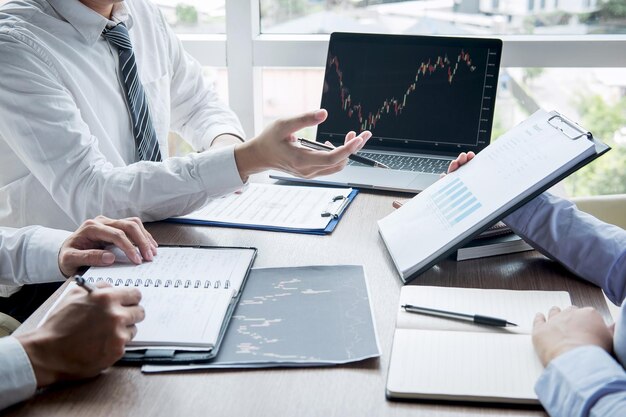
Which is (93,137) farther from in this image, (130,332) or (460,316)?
(460,316)

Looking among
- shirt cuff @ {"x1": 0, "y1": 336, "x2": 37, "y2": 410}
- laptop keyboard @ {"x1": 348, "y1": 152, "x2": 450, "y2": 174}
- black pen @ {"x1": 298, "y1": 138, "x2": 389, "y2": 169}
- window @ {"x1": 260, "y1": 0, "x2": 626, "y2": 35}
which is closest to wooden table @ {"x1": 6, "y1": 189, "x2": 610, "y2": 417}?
shirt cuff @ {"x1": 0, "y1": 336, "x2": 37, "y2": 410}

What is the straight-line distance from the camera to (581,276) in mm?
1128

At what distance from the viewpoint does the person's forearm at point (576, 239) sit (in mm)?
1113

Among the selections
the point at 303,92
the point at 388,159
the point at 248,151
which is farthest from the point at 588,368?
the point at 303,92

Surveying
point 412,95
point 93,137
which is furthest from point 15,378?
point 412,95

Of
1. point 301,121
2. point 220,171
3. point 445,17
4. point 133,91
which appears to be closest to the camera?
point 301,121

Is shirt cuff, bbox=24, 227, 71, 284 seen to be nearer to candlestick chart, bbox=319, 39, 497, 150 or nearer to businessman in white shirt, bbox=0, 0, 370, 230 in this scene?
businessman in white shirt, bbox=0, 0, 370, 230

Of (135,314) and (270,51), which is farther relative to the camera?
(270,51)

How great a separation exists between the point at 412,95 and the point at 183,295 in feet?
3.06

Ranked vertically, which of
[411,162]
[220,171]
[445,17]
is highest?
[445,17]

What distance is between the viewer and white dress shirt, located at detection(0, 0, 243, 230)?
1380mm

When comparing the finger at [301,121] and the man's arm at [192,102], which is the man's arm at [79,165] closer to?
the finger at [301,121]

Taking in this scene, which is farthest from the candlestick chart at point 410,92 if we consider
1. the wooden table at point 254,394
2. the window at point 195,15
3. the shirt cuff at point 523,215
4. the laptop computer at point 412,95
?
the wooden table at point 254,394

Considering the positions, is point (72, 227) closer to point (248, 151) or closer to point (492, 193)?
point (248, 151)
